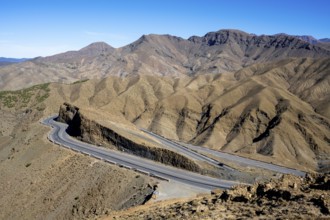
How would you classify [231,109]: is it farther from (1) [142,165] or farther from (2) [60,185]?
(2) [60,185]

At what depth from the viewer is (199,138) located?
4547 inches

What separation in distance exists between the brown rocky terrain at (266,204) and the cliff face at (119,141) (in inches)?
791

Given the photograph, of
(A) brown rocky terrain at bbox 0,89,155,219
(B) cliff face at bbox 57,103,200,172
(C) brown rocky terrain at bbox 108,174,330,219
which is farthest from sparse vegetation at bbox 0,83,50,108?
(C) brown rocky terrain at bbox 108,174,330,219

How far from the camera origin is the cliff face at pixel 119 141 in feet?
151

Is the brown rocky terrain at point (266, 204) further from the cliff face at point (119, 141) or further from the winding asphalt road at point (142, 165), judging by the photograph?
the cliff face at point (119, 141)

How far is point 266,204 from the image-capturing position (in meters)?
20.5

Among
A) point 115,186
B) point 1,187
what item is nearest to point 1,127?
point 1,187

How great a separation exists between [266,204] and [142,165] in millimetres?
26837

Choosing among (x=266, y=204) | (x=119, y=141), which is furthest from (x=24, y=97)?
(x=266, y=204)

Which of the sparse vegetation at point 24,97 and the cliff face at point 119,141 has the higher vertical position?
the cliff face at point 119,141

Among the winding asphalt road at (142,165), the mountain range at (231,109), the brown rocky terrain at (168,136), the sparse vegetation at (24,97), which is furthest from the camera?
the sparse vegetation at (24,97)

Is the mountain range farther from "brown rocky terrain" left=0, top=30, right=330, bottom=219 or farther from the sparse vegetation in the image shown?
the sparse vegetation

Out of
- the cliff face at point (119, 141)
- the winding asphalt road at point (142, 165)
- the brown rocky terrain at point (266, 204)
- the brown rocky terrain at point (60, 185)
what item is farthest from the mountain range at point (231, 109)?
the brown rocky terrain at point (266, 204)

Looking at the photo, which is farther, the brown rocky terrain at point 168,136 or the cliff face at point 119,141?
the cliff face at point 119,141
